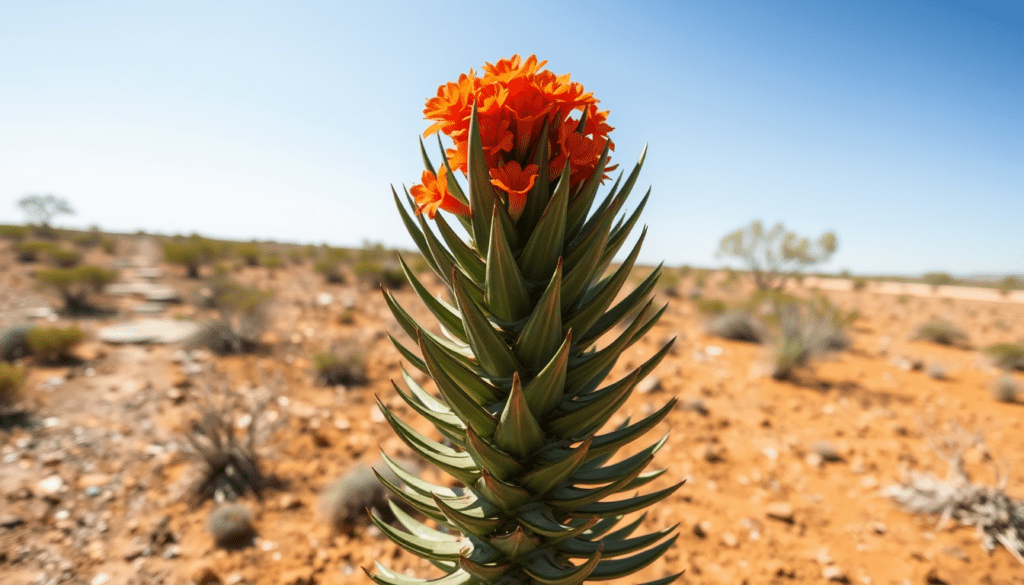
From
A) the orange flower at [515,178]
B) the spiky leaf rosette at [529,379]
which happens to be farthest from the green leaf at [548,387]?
the orange flower at [515,178]

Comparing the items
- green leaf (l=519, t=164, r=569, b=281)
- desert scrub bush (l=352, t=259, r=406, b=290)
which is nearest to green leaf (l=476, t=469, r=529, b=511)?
green leaf (l=519, t=164, r=569, b=281)

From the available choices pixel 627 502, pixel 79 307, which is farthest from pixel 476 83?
pixel 79 307

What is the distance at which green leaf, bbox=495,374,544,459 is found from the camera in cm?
97

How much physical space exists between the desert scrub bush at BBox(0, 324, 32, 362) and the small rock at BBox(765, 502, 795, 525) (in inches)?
431

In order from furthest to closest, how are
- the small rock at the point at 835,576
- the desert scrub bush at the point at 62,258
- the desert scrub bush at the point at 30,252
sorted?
the desert scrub bush at the point at 30,252, the desert scrub bush at the point at 62,258, the small rock at the point at 835,576

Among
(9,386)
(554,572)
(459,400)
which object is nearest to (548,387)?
(459,400)

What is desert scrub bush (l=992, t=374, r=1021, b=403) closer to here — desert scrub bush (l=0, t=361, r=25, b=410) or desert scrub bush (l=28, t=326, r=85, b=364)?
desert scrub bush (l=0, t=361, r=25, b=410)

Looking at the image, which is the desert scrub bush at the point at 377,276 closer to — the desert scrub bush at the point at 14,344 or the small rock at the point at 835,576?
the desert scrub bush at the point at 14,344

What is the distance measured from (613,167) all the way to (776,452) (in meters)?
6.08

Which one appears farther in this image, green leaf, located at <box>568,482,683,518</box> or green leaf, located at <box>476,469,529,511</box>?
green leaf, located at <box>568,482,683,518</box>

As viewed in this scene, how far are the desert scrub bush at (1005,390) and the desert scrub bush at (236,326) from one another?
13742 mm

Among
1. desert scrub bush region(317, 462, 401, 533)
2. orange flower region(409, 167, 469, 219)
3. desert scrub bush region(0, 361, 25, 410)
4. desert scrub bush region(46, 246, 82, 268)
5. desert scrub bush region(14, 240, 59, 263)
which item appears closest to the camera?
orange flower region(409, 167, 469, 219)

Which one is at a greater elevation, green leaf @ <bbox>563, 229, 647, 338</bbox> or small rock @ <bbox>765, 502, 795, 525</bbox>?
green leaf @ <bbox>563, 229, 647, 338</bbox>

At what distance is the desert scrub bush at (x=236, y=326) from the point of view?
7.52 meters
